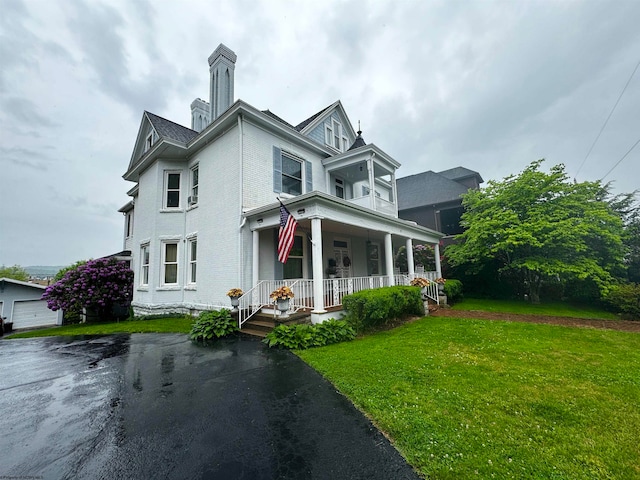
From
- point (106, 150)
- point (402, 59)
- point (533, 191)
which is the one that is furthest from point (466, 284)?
point (106, 150)

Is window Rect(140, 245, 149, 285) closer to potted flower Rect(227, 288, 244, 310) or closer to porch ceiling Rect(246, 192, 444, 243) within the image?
potted flower Rect(227, 288, 244, 310)

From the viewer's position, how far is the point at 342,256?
42.5 feet

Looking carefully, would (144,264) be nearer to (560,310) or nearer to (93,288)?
(93,288)

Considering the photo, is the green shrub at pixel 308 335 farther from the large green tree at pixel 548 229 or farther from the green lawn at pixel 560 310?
the large green tree at pixel 548 229

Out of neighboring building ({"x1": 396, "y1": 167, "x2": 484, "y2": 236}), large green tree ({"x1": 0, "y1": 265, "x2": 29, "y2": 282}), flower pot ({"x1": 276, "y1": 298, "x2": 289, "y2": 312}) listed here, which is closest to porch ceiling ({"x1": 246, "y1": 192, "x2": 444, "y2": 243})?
flower pot ({"x1": 276, "y1": 298, "x2": 289, "y2": 312})

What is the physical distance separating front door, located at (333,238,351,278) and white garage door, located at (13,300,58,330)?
18842 mm

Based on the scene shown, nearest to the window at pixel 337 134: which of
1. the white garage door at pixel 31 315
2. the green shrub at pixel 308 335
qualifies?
the green shrub at pixel 308 335

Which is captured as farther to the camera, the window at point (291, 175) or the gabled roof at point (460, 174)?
the gabled roof at point (460, 174)

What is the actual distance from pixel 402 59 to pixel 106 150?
819 inches

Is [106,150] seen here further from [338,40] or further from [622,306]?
[622,306]

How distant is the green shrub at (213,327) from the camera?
709cm

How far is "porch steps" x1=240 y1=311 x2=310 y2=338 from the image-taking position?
7.04 meters

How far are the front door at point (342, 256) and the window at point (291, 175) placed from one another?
3.34 metres

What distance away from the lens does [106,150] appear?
61.5 ft
